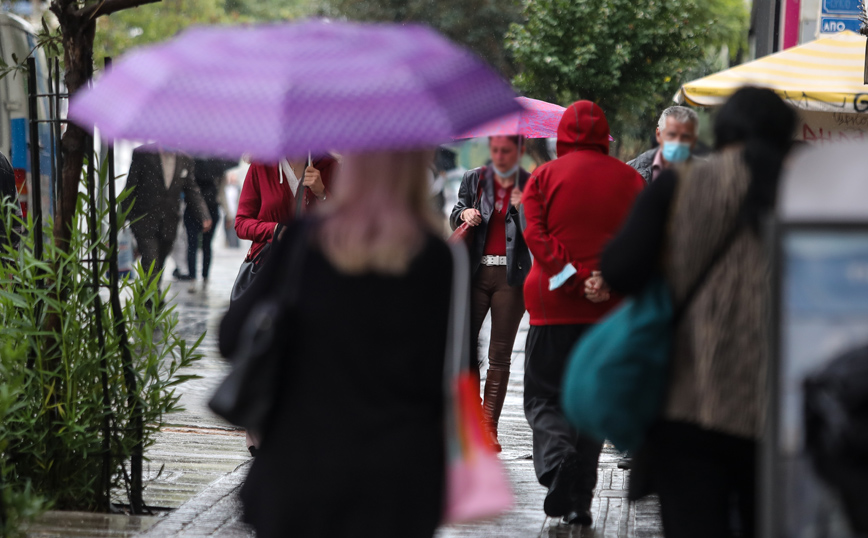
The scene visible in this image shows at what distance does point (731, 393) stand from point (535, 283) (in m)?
2.60

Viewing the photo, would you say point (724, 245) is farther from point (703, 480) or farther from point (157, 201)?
point (157, 201)

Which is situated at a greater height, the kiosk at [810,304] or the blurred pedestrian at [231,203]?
the kiosk at [810,304]

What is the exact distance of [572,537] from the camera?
5.09 meters

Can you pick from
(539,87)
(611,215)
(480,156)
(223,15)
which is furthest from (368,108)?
(223,15)

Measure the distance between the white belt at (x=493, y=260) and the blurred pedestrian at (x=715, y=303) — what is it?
3807 mm

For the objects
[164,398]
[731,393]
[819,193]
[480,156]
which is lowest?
[480,156]

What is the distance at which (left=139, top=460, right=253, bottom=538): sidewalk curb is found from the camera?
16.4 ft

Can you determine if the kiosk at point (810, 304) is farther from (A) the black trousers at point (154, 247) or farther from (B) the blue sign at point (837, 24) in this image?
(A) the black trousers at point (154, 247)

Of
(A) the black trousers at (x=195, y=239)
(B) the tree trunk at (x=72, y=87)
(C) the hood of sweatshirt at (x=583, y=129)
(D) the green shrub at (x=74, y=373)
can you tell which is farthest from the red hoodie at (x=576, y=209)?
(A) the black trousers at (x=195, y=239)

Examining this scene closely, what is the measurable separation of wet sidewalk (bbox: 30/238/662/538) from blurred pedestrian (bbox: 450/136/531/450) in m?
0.45

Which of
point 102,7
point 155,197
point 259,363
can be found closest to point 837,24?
point 155,197

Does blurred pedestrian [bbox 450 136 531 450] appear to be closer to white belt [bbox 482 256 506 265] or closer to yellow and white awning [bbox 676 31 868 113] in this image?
white belt [bbox 482 256 506 265]

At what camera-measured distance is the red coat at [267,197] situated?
20.1 feet

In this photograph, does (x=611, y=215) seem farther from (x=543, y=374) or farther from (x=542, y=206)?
(x=543, y=374)
